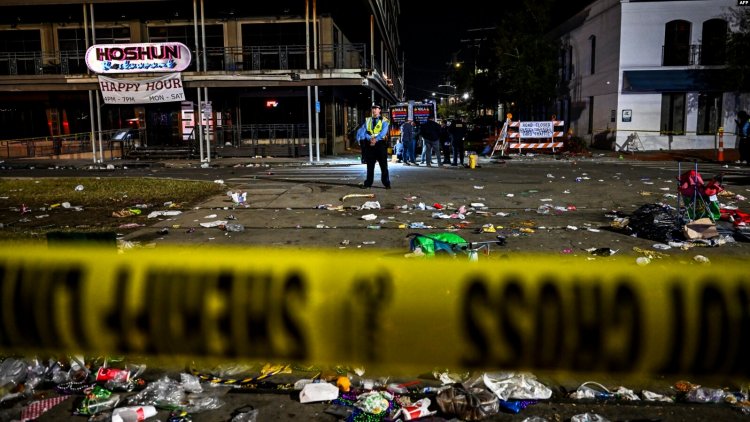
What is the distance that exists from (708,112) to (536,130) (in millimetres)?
8643

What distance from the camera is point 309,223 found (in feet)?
28.2

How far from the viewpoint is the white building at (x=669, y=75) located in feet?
81.8

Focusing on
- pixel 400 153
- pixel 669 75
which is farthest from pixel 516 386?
pixel 669 75

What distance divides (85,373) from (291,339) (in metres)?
1.75

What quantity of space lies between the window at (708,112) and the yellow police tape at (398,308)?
88.5 ft

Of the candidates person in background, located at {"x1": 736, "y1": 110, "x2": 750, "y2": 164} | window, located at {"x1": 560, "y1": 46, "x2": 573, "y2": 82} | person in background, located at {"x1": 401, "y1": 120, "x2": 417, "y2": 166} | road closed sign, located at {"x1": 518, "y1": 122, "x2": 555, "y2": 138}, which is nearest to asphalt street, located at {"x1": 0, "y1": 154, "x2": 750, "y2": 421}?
person in background, located at {"x1": 736, "y1": 110, "x2": 750, "y2": 164}

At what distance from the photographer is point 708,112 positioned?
25.7m

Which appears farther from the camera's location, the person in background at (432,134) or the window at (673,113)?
the window at (673,113)

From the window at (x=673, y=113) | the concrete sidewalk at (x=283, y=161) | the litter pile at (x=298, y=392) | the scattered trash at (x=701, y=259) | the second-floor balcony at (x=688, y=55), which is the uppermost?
the second-floor balcony at (x=688, y=55)

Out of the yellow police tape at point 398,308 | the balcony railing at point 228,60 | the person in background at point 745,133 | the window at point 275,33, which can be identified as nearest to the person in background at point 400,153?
the balcony railing at point 228,60

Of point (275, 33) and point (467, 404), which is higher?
point (275, 33)

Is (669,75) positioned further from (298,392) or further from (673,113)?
(298,392)

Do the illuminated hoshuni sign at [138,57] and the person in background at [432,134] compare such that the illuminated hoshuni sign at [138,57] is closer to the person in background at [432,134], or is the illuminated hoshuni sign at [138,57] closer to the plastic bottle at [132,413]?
the person in background at [432,134]

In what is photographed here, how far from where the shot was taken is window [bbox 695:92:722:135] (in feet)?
83.8
